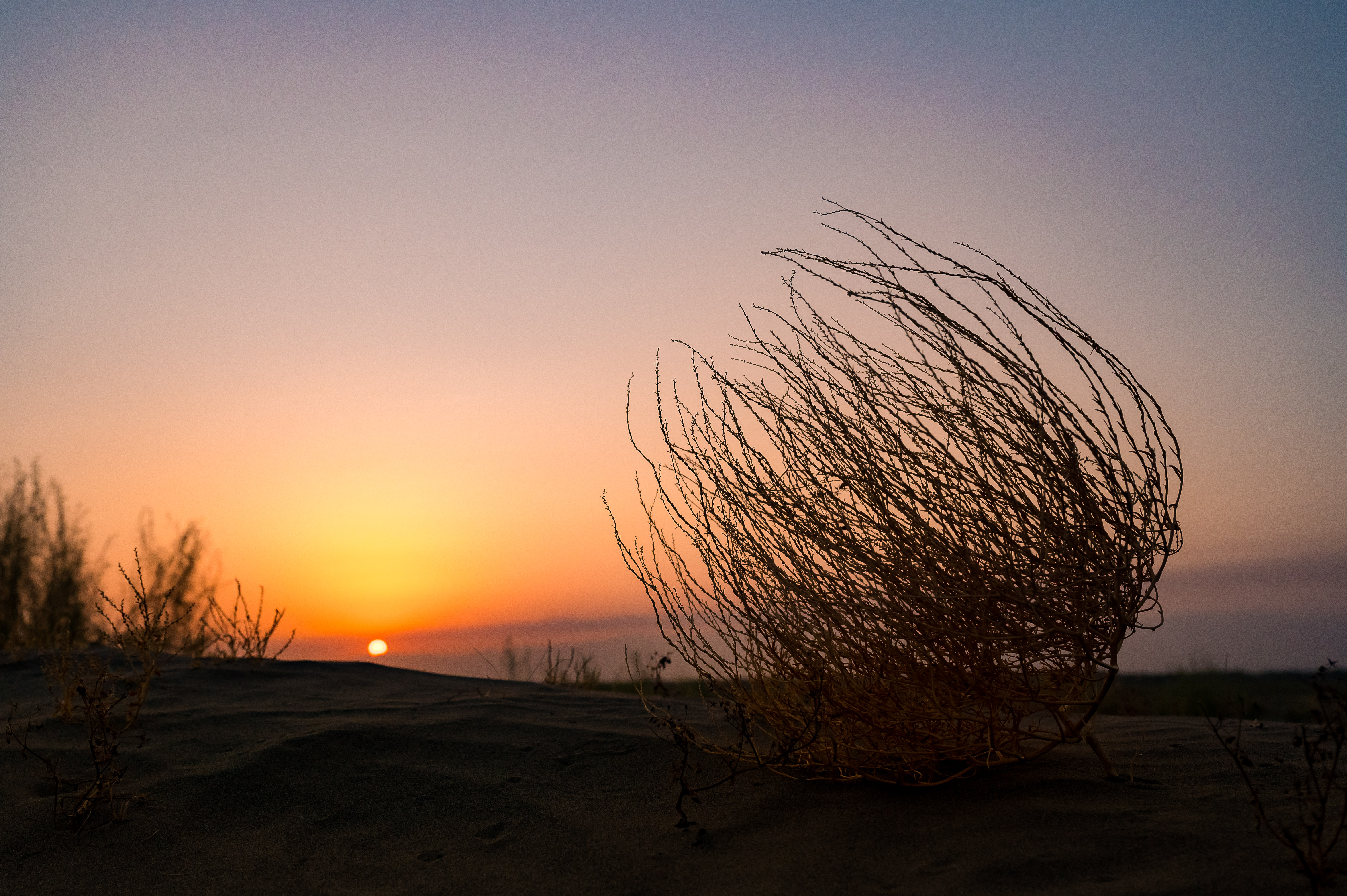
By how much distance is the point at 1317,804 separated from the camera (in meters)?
2.83

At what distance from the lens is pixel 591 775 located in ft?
12.5

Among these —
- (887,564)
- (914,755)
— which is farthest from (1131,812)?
(887,564)

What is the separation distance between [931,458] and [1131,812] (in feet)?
4.25

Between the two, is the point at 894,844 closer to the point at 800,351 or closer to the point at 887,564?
the point at 887,564

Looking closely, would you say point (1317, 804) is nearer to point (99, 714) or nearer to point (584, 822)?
point (584, 822)

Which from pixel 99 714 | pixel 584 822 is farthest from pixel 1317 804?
pixel 99 714

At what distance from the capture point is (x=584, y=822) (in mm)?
→ 3260

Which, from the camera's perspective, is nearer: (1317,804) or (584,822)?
(1317,804)

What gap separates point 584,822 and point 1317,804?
250cm

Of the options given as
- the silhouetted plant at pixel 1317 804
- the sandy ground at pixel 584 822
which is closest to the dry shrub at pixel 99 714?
the sandy ground at pixel 584 822

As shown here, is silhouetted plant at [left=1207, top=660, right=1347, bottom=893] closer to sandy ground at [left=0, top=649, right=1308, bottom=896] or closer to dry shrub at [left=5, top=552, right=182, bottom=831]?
sandy ground at [left=0, top=649, right=1308, bottom=896]

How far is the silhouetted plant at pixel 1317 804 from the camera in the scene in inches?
84.3

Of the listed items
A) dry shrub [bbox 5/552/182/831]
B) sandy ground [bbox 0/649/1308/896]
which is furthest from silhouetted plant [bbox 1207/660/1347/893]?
dry shrub [bbox 5/552/182/831]

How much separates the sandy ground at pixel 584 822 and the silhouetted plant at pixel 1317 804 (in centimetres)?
7
